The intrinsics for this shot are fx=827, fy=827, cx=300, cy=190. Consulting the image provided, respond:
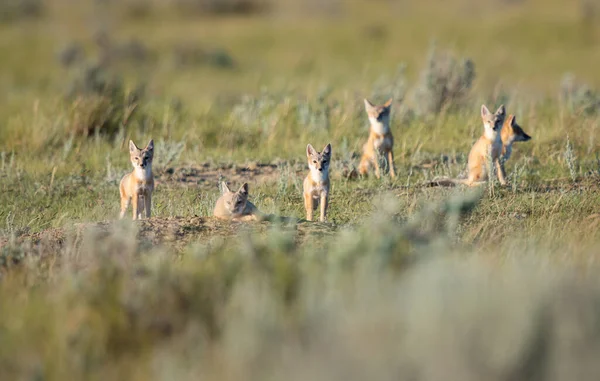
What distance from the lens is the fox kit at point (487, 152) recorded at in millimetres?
8734

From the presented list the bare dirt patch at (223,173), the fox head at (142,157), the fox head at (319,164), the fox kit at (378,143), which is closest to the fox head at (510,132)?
the fox kit at (378,143)

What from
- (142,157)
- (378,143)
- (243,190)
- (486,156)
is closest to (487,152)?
(486,156)

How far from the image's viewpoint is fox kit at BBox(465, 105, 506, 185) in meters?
8.73

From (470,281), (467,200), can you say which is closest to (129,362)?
(470,281)

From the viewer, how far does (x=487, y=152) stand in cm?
873

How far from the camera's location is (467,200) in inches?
207

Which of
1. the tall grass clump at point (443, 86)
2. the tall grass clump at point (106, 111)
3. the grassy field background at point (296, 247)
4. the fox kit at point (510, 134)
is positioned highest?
the tall grass clump at point (443, 86)

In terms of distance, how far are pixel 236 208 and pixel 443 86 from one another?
7351 millimetres

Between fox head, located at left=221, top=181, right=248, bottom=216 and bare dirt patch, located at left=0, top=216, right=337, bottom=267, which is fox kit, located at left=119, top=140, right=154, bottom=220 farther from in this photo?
bare dirt patch, located at left=0, top=216, right=337, bottom=267

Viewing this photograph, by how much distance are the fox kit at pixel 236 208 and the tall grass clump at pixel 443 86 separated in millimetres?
6576

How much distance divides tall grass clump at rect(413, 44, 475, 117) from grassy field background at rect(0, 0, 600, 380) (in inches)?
1.4

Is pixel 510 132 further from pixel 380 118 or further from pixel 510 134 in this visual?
pixel 380 118

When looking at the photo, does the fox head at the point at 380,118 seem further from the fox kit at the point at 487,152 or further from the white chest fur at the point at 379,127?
the fox kit at the point at 487,152

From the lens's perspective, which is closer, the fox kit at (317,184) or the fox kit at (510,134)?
the fox kit at (317,184)
